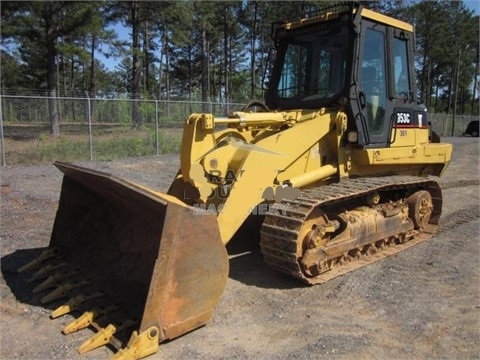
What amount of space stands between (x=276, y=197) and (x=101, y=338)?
2.26 m

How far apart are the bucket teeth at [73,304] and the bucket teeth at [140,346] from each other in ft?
3.11

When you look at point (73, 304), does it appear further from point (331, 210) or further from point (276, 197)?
point (331, 210)

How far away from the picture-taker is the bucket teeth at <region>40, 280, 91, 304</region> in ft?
14.3

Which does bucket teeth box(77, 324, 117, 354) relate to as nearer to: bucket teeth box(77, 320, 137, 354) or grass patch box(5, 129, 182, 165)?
bucket teeth box(77, 320, 137, 354)

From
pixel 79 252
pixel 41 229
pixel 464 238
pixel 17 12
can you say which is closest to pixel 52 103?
pixel 17 12

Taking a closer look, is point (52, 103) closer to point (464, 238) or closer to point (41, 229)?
point (41, 229)

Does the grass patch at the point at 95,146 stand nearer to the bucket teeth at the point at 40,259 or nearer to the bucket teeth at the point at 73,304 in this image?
the bucket teeth at the point at 40,259

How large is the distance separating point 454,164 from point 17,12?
17570mm

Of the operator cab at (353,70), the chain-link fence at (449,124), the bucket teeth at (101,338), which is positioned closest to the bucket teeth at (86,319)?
the bucket teeth at (101,338)

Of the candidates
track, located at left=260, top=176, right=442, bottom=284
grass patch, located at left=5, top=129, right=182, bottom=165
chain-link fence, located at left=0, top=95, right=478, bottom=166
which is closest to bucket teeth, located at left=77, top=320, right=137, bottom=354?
track, located at left=260, top=176, right=442, bottom=284

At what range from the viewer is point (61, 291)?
4430mm

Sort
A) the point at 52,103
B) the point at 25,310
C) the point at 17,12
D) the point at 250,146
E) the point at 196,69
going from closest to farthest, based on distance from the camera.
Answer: the point at 25,310 < the point at 250,146 < the point at 52,103 < the point at 17,12 < the point at 196,69

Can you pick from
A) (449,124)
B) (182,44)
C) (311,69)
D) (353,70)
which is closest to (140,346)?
(353,70)

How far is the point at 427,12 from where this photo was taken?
43719 millimetres
